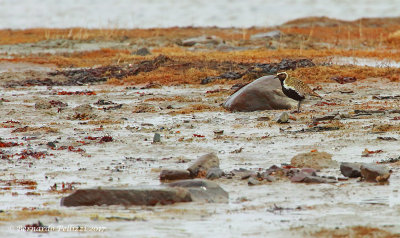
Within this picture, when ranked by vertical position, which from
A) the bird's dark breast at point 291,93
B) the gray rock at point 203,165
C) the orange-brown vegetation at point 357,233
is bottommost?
the orange-brown vegetation at point 357,233

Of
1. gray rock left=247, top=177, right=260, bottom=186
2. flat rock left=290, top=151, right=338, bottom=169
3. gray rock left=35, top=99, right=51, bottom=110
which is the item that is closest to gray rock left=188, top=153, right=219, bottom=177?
gray rock left=247, top=177, right=260, bottom=186

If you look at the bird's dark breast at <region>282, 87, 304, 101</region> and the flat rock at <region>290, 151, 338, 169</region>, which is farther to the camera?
the bird's dark breast at <region>282, 87, 304, 101</region>

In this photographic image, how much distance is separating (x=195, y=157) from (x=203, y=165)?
1308 millimetres

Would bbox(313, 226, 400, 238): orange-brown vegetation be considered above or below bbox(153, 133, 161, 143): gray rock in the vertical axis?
below

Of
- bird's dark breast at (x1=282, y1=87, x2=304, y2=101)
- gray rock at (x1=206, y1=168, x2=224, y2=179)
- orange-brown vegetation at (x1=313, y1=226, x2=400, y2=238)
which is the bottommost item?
orange-brown vegetation at (x1=313, y1=226, x2=400, y2=238)

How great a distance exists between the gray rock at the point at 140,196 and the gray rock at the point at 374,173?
1.55 m

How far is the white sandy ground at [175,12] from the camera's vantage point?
4584 cm

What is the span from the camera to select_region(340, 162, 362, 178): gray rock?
25.7 feet

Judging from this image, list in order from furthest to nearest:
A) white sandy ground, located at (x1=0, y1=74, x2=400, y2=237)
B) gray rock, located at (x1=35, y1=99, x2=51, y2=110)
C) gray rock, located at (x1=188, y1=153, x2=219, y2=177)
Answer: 1. gray rock, located at (x1=35, y1=99, x2=51, y2=110)
2. gray rock, located at (x1=188, y1=153, x2=219, y2=177)
3. white sandy ground, located at (x1=0, y1=74, x2=400, y2=237)

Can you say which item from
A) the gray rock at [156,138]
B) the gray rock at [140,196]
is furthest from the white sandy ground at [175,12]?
the gray rock at [140,196]

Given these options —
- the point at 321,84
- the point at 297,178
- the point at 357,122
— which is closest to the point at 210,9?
the point at 321,84

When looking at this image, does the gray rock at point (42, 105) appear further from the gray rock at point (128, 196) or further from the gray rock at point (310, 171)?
the gray rock at point (128, 196)

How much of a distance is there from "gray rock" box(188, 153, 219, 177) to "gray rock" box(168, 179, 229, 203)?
→ 0.94m

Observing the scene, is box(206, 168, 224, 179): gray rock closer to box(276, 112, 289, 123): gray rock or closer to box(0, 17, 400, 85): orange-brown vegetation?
box(276, 112, 289, 123): gray rock
